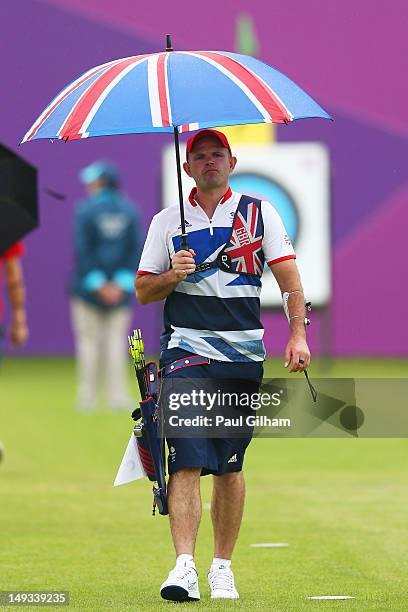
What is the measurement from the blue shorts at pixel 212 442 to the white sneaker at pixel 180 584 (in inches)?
14.3

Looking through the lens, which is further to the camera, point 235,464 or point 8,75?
point 8,75

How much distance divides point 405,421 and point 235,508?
2.50ft

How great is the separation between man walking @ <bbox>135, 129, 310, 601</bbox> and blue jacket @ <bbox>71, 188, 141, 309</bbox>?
8.13 metres

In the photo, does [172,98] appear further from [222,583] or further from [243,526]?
[243,526]

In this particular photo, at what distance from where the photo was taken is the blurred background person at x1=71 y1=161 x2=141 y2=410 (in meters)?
13.5

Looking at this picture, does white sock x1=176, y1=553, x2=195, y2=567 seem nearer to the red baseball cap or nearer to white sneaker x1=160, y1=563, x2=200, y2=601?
white sneaker x1=160, y1=563, x2=200, y2=601

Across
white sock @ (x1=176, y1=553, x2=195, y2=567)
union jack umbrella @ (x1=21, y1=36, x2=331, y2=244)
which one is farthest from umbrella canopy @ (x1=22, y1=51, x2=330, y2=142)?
white sock @ (x1=176, y1=553, x2=195, y2=567)

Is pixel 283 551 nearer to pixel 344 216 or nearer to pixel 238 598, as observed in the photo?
pixel 238 598

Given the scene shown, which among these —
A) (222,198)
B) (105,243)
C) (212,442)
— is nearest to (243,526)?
(212,442)

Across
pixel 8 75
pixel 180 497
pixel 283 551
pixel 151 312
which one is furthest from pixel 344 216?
pixel 180 497

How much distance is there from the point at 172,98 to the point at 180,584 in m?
1.66

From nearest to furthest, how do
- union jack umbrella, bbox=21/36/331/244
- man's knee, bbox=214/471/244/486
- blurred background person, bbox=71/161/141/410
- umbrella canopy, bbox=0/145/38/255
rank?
union jack umbrella, bbox=21/36/331/244
man's knee, bbox=214/471/244/486
umbrella canopy, bbox=0/145/38/255
blurred background person, bbox=71/161/141/410

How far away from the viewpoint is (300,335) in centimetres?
520

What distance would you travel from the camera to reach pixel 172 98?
16.6 feet
